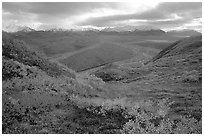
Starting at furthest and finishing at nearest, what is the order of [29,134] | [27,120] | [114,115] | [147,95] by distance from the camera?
[147,95] < [114,115] < [27,120] < [29,134]

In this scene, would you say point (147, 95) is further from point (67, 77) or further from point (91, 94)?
point (67, 77)

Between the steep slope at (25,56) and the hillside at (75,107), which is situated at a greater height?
the steep slope at (25,56)

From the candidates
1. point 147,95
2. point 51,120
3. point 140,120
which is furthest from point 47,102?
point 147,95

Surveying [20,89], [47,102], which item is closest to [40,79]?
[20,89]

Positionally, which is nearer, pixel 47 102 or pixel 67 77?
pixel 47 102

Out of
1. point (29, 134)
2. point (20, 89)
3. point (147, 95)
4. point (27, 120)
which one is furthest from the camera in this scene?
point (147, 95)

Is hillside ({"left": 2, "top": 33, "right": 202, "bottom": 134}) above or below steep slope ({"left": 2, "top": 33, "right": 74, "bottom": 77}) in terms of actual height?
below

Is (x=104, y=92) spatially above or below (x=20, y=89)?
below

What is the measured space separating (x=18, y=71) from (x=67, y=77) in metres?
4.24

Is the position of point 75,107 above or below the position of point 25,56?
below

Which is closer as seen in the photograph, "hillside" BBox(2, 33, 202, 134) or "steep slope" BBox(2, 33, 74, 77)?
"hillside" BBox(2, 33, 202, 134)

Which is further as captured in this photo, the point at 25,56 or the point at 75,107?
the point at 25,56

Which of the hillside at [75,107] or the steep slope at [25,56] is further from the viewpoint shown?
the steep slope at [25,56]

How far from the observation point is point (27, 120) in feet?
48.3
